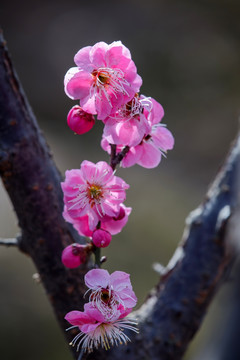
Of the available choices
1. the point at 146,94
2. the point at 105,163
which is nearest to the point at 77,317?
the point at 105,163

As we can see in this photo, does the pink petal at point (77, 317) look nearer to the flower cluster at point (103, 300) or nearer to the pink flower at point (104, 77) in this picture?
the flower cluster at point (103, 300)

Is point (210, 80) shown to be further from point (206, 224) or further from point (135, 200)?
point (206, 224)

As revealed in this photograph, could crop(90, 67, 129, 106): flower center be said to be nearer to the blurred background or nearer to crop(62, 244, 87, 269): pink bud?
crop(62, 244, 87, 269): pink bud

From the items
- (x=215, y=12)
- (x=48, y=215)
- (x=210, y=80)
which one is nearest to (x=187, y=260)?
(x=48, y=215)

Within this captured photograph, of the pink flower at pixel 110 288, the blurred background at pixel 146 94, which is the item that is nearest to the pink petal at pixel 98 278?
the pink flower at pixel 110 288

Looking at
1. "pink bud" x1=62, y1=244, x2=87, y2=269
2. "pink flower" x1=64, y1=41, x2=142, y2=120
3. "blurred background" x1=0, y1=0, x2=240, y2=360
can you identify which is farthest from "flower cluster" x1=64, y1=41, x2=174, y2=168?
"blurred background" x1=0, y1=0, x2=240, y2=360

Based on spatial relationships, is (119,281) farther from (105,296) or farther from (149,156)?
(149,156)

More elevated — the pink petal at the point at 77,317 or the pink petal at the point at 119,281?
the pink petal at the point at 119,281
